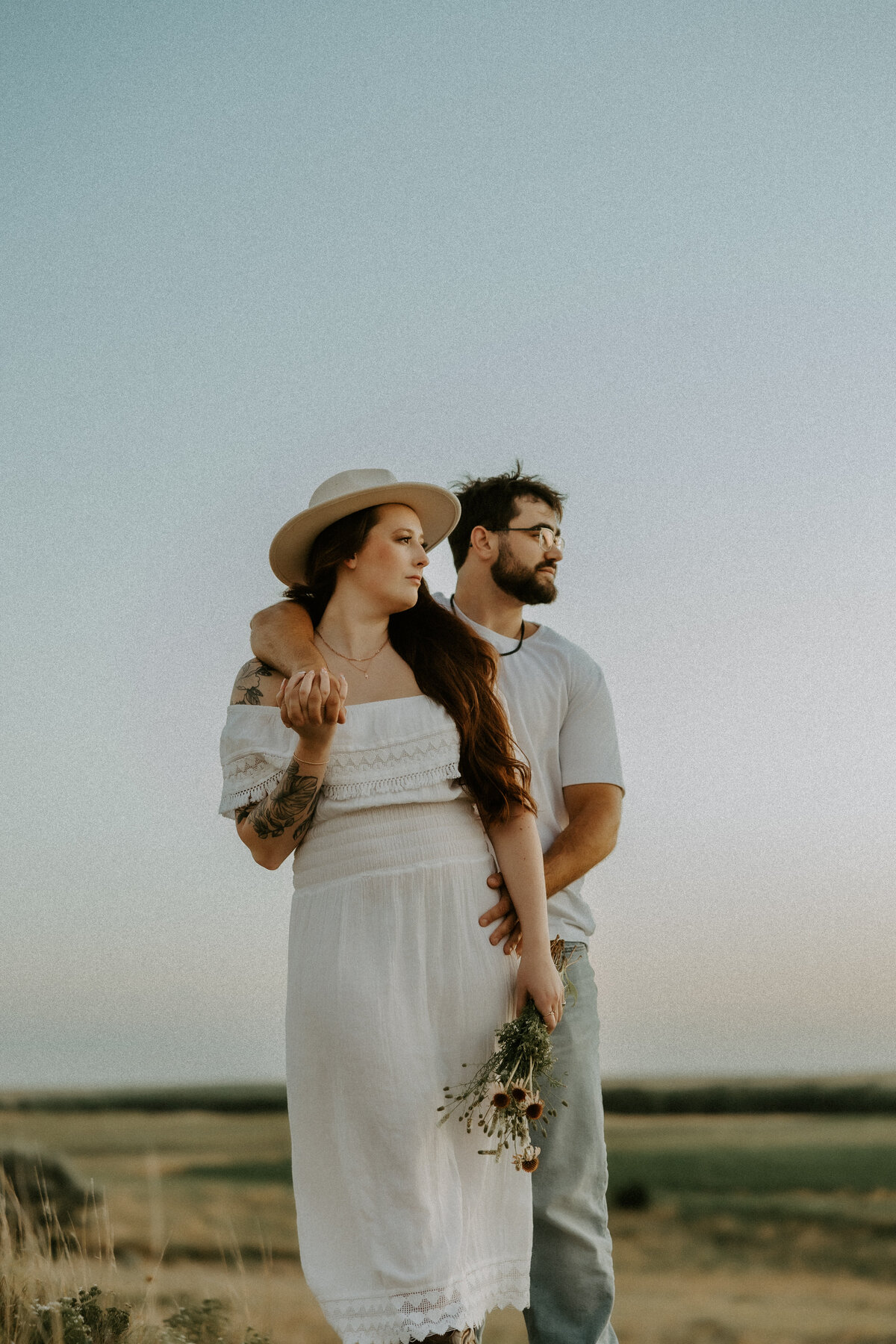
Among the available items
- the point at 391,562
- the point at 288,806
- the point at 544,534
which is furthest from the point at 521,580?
the point at 288,806

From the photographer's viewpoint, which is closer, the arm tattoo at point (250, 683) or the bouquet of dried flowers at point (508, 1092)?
the bouquet of dried flowers at point (508, 1092)

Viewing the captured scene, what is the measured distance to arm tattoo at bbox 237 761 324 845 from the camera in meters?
2.56

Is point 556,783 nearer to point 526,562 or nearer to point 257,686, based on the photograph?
point 526,562

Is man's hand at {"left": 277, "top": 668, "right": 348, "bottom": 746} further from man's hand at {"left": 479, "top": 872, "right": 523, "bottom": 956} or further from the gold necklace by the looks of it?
man's hand at {"left": 479, "top": 872, "right": 523, "bottom": 956}

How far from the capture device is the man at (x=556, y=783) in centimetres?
325

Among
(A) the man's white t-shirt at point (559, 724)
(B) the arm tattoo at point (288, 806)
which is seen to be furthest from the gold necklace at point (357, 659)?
A: (A) the man's white t-shirt at point (559, 724)

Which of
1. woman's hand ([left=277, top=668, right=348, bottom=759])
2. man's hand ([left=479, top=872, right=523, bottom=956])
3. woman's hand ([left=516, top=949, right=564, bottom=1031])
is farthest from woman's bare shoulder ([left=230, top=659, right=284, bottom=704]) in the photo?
woman's hand ([left=516, top=949, right=564, bottom=1031])

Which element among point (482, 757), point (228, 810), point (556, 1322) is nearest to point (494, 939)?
point (482, 757)

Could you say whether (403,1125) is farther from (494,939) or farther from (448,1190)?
(494,939)

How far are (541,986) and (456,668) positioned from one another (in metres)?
0.77

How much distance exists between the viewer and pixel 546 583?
3867 millimetres

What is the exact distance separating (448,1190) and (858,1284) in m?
5.76

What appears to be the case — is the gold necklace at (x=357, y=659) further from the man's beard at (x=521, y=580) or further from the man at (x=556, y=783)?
the man's beard at (x=521, y=580)

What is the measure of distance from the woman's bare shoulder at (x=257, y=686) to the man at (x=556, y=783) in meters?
0.04
